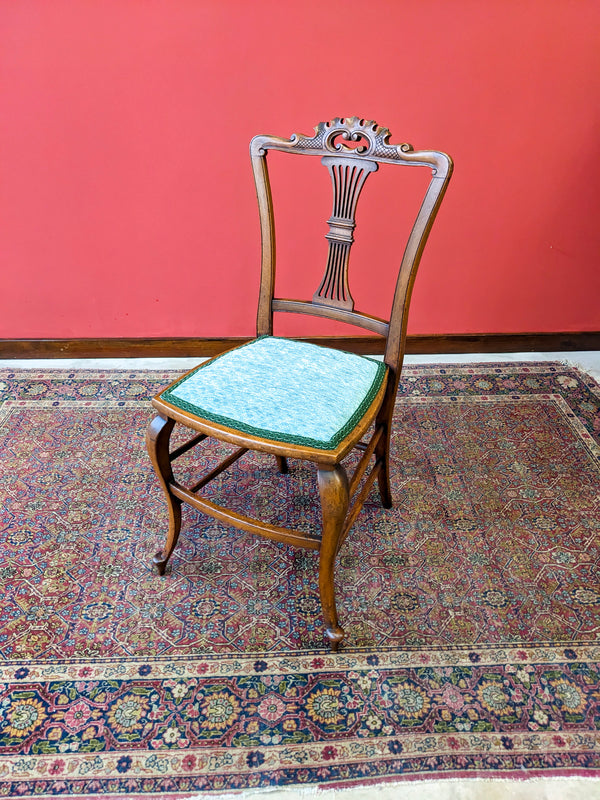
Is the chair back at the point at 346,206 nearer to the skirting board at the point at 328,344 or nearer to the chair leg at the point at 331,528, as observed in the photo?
the chair leg at the point at 331,528

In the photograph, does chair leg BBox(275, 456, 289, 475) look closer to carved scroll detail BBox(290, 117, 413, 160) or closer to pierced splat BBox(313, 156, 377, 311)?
pierced splat BBox(313, 156, 377, 311)

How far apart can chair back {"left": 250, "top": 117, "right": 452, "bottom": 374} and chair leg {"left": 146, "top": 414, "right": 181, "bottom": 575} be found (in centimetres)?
49

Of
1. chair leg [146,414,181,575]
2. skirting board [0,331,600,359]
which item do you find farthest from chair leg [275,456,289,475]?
skirting board [0,331,600,359]

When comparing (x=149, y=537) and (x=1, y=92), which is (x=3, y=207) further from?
(x=149, y=537)

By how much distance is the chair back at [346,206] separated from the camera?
55.3 inches

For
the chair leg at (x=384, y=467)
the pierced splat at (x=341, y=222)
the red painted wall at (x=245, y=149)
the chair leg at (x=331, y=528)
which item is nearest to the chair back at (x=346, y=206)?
the pierced splat at (x=341, y=222)

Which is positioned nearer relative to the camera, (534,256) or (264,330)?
(264,330)

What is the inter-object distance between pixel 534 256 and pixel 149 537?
216 centimetres

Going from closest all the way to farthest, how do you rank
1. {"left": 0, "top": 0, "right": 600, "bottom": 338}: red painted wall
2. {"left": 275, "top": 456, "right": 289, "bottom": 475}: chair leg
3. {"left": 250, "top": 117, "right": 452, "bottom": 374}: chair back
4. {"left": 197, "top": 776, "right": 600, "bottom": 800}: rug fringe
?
{"left": 197, "top": 776, "right": 600, "bottom": 800}: rug fringe, {"left": 250, "top": 117, "right": 452, "bottom": 374}: chair back, {"left": 275, "top": 456, "right": 289, "bottom": 475}: chair leg, {"left": 0, "top": 0, "right": 600, "bottom": 338}: red painted wall

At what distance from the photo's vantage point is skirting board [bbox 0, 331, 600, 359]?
2.73 metres

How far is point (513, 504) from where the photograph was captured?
6.32 feet

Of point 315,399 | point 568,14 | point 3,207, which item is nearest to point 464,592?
point 315,399

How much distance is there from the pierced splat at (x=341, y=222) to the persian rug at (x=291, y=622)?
73 cm

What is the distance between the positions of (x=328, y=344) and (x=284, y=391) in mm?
1424
